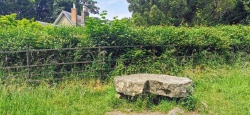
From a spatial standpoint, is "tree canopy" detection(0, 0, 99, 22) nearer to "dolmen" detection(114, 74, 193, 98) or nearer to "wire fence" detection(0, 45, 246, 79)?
"wire fence" detection(0, 45, 246, 79)

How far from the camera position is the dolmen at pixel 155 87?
161 inches

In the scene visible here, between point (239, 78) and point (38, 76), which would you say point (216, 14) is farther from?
point (38, 76)

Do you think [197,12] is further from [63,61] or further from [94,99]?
[94,99]

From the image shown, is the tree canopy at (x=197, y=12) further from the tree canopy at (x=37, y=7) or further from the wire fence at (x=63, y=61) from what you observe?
the tree canopy at (x=37, y=7)

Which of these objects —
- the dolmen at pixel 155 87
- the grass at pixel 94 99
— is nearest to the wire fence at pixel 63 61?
the grass at pixel 94 99

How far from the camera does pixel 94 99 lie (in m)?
4.59

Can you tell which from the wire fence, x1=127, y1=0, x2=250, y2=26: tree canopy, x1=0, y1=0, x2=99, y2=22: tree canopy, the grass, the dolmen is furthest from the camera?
x1=0, y1=0, x2=99, y2=22: tree canopy

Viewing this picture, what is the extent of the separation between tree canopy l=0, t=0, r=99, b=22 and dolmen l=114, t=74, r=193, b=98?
114 ft

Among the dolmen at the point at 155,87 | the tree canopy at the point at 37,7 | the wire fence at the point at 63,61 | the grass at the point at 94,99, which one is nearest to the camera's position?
the grass at the point at 94,99

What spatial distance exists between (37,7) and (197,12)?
31668 mm

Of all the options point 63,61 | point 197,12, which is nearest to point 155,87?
point 63,61

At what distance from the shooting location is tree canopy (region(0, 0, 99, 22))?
3388cm

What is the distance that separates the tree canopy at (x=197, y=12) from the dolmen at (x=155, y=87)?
8.79 m

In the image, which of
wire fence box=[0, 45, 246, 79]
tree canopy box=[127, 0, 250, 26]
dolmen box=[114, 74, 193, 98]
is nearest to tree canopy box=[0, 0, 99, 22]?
tree canopy box=[127, 0, 250, 26]
